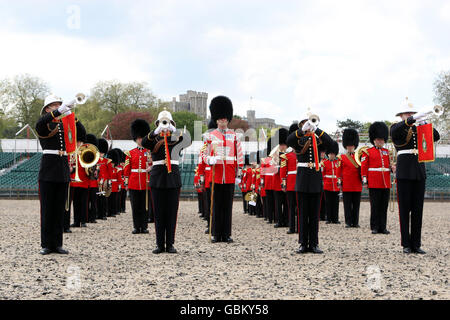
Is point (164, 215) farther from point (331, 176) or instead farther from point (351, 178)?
point (331, 176)

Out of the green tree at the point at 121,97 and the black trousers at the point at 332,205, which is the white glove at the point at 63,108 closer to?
the black trousers at the point at 332,205

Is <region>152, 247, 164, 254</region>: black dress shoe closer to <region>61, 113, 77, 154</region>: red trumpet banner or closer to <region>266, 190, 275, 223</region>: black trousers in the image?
<region>61, 113, 77, 154</region>: red trumpet banner

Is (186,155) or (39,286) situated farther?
(186,155)

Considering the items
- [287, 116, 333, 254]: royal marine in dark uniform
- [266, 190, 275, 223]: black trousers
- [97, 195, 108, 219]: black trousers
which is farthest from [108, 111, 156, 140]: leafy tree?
[287, 116, 333, 254]: royal marine in dark uniform

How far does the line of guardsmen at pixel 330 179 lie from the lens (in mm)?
6770

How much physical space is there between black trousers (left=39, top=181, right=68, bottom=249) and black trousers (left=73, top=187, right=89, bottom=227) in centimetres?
373

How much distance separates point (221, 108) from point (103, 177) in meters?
5.08

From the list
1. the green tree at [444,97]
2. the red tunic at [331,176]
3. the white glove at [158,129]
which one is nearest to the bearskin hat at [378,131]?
the red tunic at [331,176]

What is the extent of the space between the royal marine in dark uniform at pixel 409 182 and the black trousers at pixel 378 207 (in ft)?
8.69

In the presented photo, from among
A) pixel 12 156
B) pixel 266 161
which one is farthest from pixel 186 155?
pixel 266 161

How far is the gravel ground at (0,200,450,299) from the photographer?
444 centimetres

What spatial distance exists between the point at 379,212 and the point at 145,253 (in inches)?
189
